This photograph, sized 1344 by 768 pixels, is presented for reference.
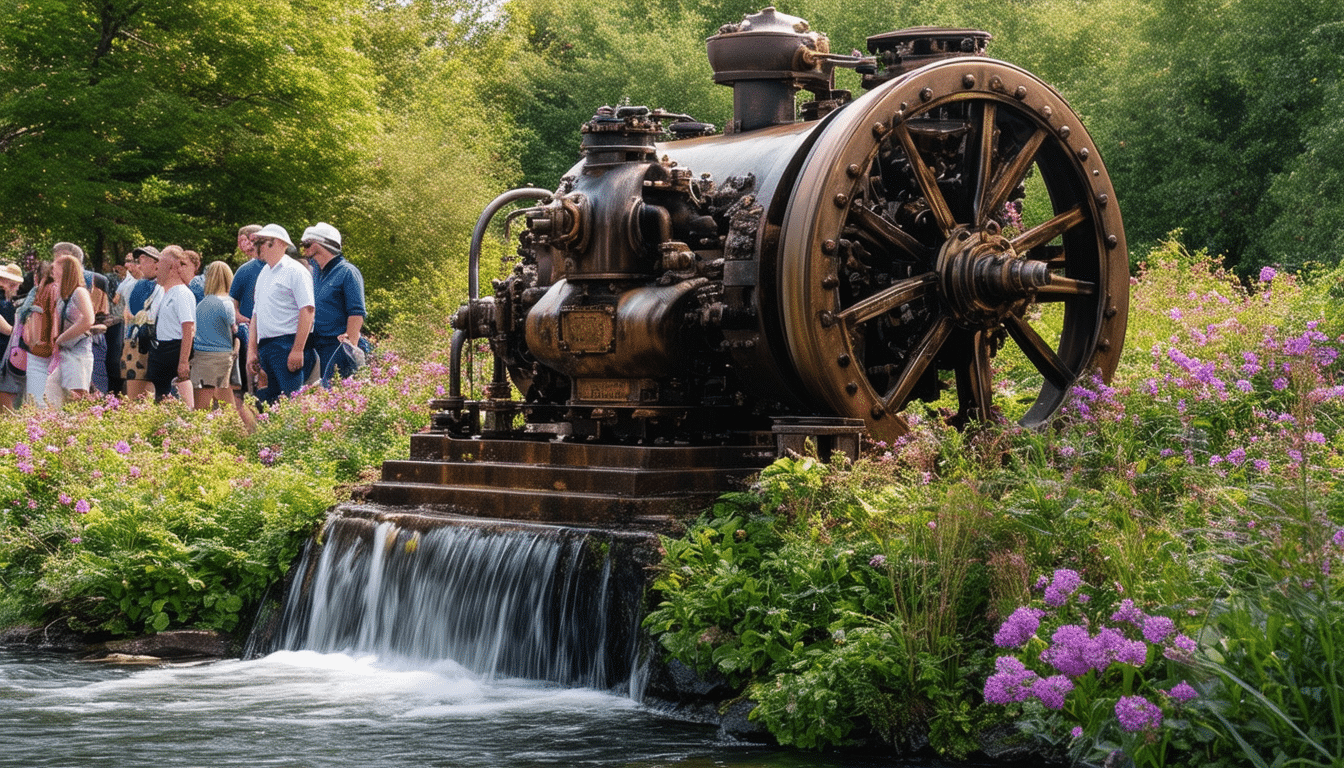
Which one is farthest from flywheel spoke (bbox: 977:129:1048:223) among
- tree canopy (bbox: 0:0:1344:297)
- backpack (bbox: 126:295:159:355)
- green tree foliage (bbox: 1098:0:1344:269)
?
green tree foliage (bbox: 1098:0:1344:269)

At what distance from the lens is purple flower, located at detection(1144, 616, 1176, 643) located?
5648 mm

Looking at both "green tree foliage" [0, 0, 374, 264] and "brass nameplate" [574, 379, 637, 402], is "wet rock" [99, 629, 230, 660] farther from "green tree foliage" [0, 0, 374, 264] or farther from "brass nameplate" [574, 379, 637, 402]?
"green tree foliage" [0, 0, 374, 264]

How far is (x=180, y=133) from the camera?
34.3 meters

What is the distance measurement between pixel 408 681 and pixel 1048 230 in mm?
4419

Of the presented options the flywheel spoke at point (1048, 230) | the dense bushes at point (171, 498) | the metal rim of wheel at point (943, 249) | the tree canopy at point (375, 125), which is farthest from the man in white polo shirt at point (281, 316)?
the tree canopy at point (375, 125)

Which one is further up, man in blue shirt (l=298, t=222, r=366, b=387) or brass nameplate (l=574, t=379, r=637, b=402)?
man in blue shirt (l=298, t=222, r=366, b=387)

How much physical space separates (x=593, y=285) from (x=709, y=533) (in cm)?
209

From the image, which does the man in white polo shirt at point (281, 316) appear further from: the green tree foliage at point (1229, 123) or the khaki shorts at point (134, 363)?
the green tree foliage at point (1229, 123)

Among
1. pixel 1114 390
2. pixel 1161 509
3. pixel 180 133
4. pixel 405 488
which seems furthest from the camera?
pixel 180 133

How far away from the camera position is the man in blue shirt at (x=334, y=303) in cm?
1459

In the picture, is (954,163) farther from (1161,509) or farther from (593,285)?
(1161,509)

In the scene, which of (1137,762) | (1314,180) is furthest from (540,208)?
(1314,180)

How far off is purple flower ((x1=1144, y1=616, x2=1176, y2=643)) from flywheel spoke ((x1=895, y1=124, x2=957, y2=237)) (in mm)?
4339

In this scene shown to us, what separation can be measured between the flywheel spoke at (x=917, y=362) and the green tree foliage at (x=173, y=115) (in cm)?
2672
